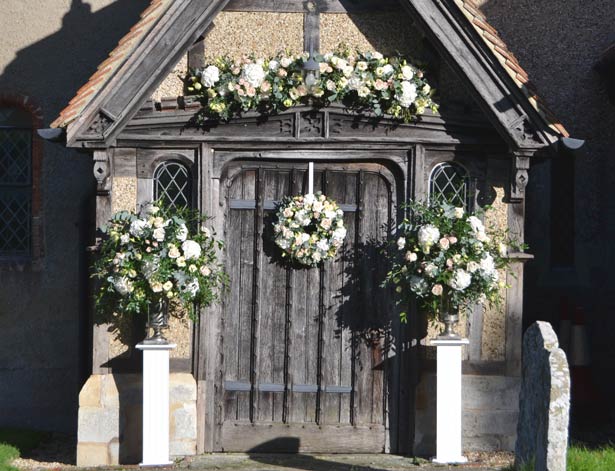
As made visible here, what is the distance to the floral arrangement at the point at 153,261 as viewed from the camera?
9000mm

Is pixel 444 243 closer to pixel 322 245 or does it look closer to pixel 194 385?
pixel 322 245

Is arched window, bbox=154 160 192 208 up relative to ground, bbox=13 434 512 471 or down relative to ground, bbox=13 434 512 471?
up

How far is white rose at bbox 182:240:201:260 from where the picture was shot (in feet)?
29.5

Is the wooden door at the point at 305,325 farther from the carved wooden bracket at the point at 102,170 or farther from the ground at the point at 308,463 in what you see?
the carved wooden bracket at the point at 102,170

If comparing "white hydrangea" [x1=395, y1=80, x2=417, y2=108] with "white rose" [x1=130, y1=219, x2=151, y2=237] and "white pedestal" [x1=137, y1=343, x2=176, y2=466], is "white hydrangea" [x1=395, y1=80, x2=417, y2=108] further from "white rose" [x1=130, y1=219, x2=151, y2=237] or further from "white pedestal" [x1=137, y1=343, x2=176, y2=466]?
"white pedestal" [x1=137, y1=343, x2=176, y2=466]

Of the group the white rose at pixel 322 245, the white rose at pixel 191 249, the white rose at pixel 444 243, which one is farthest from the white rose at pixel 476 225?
the white rose at pixel 191 249

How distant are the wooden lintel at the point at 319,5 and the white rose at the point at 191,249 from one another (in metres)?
2.18

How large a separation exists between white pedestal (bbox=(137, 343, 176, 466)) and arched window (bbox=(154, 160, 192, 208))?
1.38 metres

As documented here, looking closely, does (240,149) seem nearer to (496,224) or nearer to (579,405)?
(496,224)

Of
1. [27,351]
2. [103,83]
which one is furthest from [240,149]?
[27,351]

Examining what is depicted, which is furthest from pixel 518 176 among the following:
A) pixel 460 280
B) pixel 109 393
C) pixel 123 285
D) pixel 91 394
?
pixel 91 394

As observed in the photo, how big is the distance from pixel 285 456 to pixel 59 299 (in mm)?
3561

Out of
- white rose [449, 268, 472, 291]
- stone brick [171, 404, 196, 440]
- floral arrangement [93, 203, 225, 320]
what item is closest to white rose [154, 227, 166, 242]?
floral arrangement [93, 203, 225, 320]

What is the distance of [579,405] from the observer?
1113 cm
